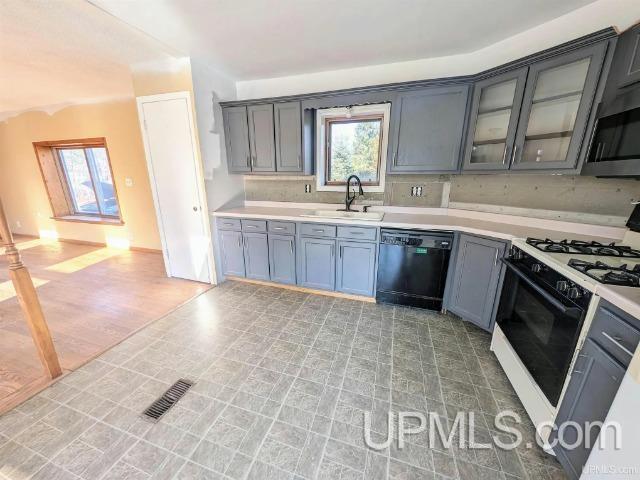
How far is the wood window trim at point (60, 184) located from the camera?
427 centimetres

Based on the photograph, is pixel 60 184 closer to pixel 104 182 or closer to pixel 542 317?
pixel 104 182

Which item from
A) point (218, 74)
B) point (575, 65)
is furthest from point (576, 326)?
point (218, 74)

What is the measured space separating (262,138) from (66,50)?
75.3 inches

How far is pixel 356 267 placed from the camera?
8.79ft

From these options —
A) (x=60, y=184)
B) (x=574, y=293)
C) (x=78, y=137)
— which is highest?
(x=78, y=137)

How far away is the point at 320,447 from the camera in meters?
1.33

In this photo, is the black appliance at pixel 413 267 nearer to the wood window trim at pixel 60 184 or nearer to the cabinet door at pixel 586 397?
the cabinet door at pixel 586 397

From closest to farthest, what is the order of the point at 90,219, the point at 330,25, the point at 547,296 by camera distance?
the point at 547,296, the point at 330,25, the point at 90,219

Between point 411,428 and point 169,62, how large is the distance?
3.87 meters

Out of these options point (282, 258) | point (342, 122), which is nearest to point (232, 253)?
point (282, 258)

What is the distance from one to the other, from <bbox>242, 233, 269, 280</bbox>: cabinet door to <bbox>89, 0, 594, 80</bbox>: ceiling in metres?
1.91

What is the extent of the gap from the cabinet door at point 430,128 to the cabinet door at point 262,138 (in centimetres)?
143

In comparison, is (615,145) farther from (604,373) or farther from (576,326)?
(604,373)

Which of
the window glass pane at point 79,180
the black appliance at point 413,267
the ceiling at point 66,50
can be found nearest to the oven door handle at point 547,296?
the black appliance at point 413,267
